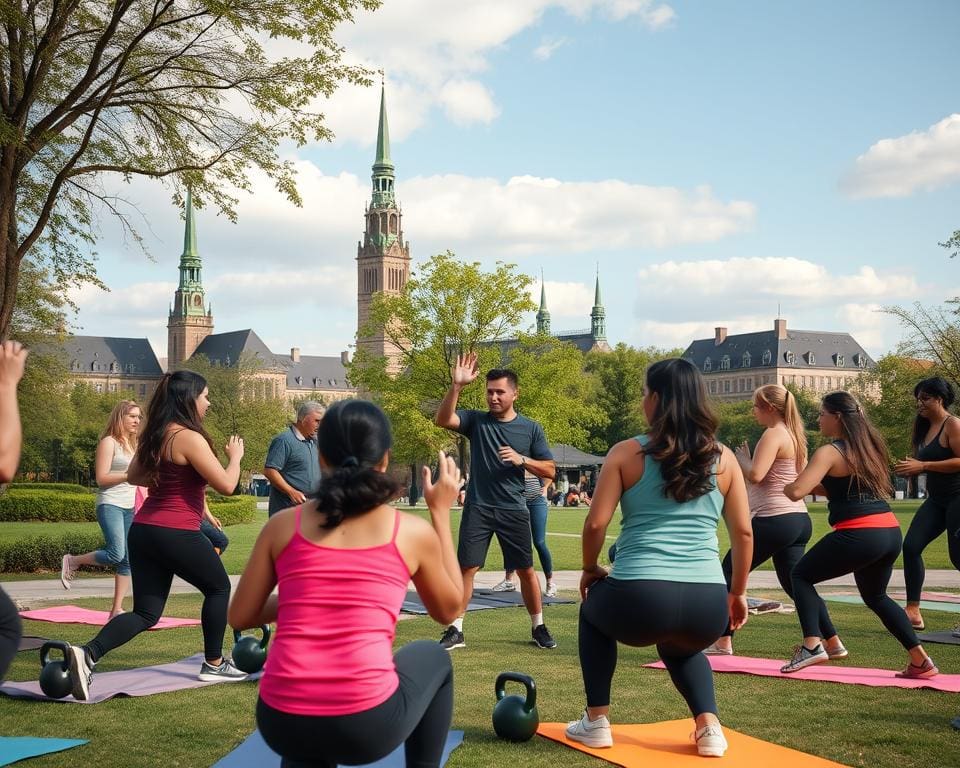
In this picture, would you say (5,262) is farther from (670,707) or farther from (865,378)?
(865,378)

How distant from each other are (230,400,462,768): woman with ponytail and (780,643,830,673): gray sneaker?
456 cm

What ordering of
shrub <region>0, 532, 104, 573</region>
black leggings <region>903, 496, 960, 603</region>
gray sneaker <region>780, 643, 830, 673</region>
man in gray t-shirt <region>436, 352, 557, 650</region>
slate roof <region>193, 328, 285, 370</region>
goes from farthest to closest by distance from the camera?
slate roof <region>193, 328, 285, 370</region> → shrub <region>0, 532, 104, 573</region> → black leggings <region>903, 496, 960, 603</region> → man in gray t-shirt <region>436, 352, 557, 650</region> → gray sneaker <region>780, 643, 830, 673</region>

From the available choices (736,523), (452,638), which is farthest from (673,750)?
(452,638)

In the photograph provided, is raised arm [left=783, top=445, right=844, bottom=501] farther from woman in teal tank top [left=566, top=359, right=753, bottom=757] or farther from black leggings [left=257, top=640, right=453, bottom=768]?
black leggings [left=257, top=640, right=453, bottom=768]

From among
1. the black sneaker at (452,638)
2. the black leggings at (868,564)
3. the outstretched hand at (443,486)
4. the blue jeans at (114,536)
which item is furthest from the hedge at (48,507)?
the outstretched hand at (443,486)

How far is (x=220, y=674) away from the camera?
7238 mm

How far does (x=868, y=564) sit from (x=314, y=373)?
544 feet

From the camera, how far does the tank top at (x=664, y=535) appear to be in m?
4.90

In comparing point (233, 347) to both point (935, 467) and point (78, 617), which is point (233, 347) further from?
point (935, 467)

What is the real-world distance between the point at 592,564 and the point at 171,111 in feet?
40.9

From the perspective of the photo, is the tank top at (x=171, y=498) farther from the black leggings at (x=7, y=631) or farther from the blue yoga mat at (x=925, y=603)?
the blue yoga mat at (x=925, y=603)

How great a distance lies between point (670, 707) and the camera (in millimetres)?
6457

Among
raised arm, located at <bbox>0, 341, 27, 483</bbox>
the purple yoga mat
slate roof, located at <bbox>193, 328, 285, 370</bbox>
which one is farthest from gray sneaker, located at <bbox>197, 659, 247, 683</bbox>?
slate roof, located at <bbox>193, 328, 285, 370</bbox>

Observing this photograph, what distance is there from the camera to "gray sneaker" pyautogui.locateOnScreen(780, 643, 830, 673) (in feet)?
24.2
